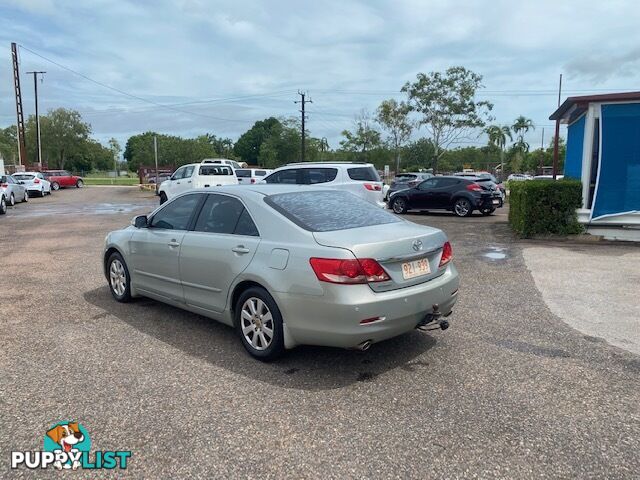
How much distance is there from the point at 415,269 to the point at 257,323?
1401 millimetres

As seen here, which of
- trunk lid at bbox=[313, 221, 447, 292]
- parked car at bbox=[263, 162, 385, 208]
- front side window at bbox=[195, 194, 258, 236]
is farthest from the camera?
parked car at bbox=[263, 162, 385, 208]

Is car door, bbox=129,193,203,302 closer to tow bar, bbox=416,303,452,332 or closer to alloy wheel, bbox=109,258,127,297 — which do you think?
alloy wheel, bbox=109,258,127,297

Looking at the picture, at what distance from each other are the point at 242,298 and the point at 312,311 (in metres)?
0.83

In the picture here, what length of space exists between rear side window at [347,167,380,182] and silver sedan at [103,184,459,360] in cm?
875

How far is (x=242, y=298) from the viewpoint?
14.2ft

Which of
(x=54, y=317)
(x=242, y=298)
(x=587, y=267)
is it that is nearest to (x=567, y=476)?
(x=242, y=298)

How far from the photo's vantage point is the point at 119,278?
20.2ft

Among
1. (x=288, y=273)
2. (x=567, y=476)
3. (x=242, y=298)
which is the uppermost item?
(x=288, y=273)

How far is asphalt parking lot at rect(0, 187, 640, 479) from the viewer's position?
290 centimetres

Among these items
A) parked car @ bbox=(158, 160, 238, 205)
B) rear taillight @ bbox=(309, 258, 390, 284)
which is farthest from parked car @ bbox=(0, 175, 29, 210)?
rear taillight @ bbox=(309, 258, 390, 284)

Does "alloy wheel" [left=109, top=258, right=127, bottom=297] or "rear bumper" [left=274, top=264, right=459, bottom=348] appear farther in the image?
"alloy wheel" [left=109, top=258, right=127, bottom=297]

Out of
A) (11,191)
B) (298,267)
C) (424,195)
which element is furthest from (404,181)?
(298,267)

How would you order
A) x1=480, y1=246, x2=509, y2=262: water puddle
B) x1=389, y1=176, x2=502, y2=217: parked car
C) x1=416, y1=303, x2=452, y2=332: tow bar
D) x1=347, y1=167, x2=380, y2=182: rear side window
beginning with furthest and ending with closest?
x1=389, y1=176, x2=502, y2=217: parked car < x1=347, y1=167, x2=380, y2=182: rear side window < x1=480, y1=246, x2=509, y2=262: water puddle < x1=416, y1=303, x2=452, y2=332: tow bar

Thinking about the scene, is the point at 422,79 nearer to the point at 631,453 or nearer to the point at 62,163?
the point at 631,453
